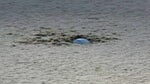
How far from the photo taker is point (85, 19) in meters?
8.76

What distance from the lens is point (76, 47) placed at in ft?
21.8

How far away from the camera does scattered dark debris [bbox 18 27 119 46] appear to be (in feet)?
22.8

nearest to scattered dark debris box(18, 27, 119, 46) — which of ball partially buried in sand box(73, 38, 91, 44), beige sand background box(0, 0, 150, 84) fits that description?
ball partially buried in sand box(73, 38, 91, 44)

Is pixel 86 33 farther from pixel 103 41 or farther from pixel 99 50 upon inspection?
pixel 99 50

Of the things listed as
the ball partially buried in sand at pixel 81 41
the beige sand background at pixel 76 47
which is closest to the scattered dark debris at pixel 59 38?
the ball partially buried in sand at pixel 81 41

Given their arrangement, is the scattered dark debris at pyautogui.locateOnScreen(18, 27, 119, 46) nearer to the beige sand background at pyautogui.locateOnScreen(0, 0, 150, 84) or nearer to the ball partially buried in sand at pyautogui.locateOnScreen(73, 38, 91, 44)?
the ball partially buried in sand at pyautogui.locateOnScreen(73, 38, 91, 44)

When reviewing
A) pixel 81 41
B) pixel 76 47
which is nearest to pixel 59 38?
pixel 81 41

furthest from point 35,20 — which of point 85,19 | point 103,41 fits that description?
point 103,41

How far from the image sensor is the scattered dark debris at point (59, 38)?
22.8ft

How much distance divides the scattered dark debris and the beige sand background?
0.20m

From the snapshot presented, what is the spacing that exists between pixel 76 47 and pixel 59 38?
23.0 inches

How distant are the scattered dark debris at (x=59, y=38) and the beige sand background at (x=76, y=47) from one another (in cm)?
20

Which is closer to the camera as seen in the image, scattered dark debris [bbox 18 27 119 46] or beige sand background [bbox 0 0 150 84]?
beige sand background [bbox 0 0 150 84]

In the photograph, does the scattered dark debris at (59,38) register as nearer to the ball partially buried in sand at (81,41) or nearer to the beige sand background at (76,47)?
the ball partially buried in sand at (81,41)
